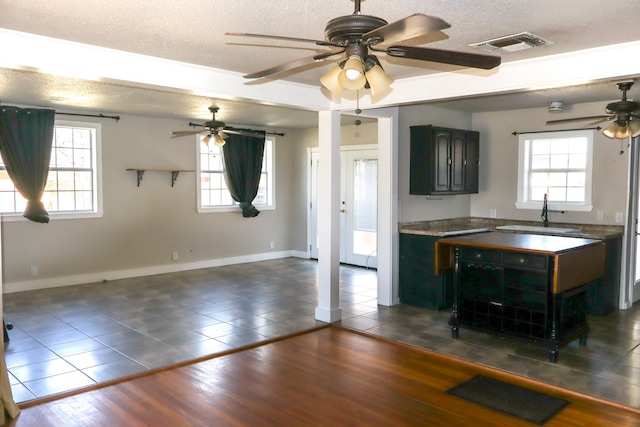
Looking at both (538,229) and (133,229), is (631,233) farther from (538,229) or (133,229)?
(133,229)

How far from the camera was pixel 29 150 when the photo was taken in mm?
6109

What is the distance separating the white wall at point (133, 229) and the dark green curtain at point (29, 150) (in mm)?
362

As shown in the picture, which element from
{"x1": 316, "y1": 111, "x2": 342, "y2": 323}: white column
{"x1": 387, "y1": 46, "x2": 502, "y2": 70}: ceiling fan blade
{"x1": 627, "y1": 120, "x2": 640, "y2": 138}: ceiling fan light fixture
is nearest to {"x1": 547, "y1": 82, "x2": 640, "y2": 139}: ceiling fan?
{"x1": 627, "y1": 120, "x2": 640, "y2": 138}: ceiling fan light fixture

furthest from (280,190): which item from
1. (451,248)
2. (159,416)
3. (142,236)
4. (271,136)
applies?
(159,416)

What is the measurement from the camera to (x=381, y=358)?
13.3ft

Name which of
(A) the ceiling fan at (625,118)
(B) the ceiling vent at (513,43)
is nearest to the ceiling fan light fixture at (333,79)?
(B) the ceiling vent at (513,43)

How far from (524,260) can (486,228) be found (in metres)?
2.19

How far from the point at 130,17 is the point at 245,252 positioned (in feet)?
20.1

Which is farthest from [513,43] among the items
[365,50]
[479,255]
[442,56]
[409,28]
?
[479,255]

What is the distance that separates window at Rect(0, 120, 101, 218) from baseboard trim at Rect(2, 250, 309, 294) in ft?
2.79

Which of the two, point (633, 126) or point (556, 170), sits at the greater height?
point (633, 126)

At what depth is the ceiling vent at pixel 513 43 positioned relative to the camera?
121 inches

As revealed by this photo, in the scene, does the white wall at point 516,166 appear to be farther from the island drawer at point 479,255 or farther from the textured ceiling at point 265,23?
the textured ceiling at point 265,23

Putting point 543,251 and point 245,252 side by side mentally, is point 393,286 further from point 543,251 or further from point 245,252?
point 245,252
